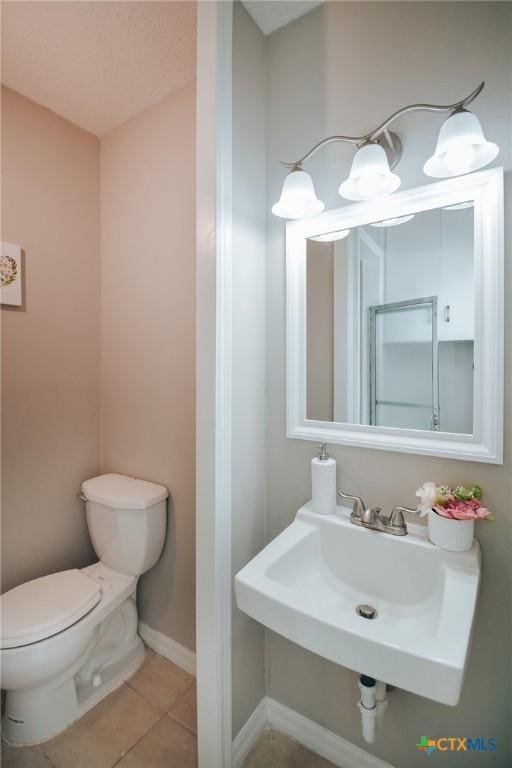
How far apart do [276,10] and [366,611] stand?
6.38 ft

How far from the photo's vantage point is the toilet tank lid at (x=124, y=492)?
142 centimetres

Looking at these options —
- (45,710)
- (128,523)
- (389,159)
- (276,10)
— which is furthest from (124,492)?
(276,10)

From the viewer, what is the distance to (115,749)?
1161mm

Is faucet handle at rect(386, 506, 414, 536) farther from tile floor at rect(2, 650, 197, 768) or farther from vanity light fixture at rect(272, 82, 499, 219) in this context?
tile floor at rect(2, 650, 197, 768)

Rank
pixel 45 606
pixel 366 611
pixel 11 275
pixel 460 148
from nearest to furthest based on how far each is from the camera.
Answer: pixel 460 148
pixel 366 611
pixel 45 606
pixel 11 275

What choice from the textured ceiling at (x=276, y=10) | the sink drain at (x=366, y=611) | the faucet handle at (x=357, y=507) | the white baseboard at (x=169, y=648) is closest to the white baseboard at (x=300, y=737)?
the white baseboard at (x=169, y=648)

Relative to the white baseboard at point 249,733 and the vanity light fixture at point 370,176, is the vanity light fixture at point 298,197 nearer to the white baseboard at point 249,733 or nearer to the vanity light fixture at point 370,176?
the vanity light fixture at point 370,176

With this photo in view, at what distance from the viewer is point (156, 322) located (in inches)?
61.0

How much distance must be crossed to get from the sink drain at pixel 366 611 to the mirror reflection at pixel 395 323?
1.70 ft

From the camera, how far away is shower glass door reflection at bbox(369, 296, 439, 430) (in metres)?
0.96

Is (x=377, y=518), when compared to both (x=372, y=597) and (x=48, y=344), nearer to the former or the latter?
(x=372, y=597)

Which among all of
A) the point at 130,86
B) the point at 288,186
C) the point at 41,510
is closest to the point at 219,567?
the point at 41,510

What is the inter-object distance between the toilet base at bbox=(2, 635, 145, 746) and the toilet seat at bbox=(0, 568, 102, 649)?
27cm

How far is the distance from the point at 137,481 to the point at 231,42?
171 cm
